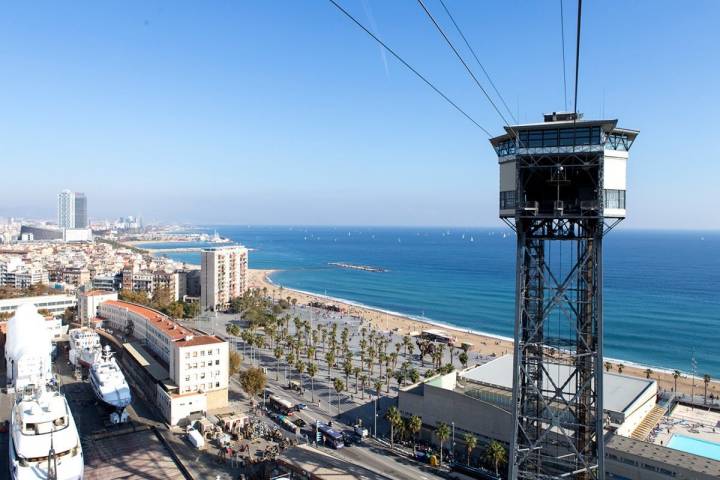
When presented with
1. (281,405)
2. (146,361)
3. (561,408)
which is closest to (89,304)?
(146,361)

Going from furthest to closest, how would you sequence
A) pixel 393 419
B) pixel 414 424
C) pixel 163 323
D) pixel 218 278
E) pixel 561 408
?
pixel 218 278
pixel 163 323
pixel 393 419
pixel 414 424
pixel 561 408

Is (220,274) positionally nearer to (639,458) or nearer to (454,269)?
(639,458)

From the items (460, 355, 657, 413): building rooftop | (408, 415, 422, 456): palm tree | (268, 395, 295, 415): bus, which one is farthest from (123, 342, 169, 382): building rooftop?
(460, 355, 657, 413): building rooftop

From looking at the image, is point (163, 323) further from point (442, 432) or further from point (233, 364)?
point (442, 432)

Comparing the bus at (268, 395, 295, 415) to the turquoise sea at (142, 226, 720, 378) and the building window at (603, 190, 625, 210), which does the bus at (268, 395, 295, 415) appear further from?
the turquoise sea at (142, 226, 720, 378)

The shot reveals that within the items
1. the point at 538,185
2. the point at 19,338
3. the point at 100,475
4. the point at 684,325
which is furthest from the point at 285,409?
the point at 684,325

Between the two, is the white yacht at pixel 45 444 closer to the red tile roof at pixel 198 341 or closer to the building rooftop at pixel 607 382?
the red tile roof at pixel 198 341
